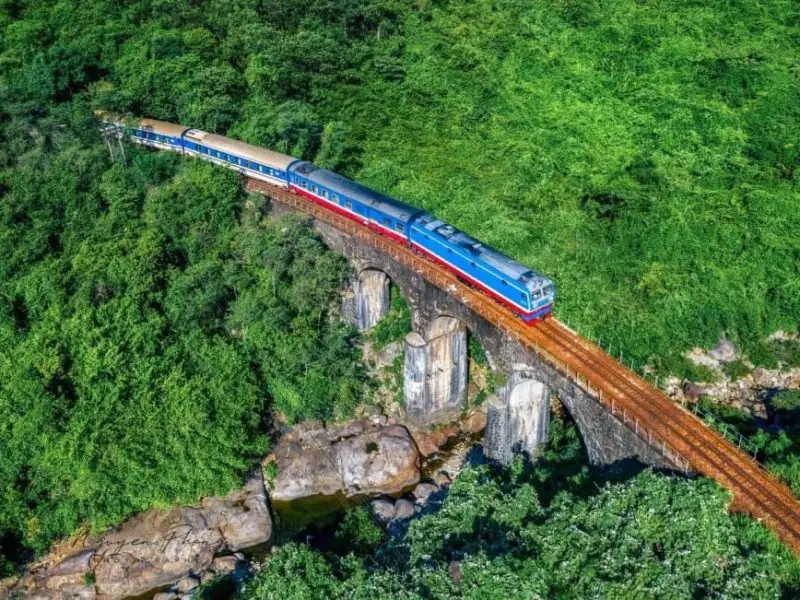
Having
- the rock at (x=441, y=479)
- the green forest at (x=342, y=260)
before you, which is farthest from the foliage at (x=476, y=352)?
the rock at (x=441, y=479)

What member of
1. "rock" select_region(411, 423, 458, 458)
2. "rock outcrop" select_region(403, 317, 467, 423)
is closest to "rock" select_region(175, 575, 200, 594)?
"rock" select_region(411, 423, 458, 458)

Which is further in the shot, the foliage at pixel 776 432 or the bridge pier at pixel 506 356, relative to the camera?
the bridge pier at pixel 506 356

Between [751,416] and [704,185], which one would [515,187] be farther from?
[751,416]

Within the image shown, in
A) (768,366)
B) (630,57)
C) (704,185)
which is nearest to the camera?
→ (768,366)

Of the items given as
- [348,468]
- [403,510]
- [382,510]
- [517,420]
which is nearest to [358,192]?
[348,468]

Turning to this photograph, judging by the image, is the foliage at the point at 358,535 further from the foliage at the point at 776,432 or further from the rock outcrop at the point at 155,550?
the foliage at the point at 776,432

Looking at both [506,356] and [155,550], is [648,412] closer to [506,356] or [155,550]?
[506,356]

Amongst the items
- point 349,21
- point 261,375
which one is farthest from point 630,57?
point 261,375
